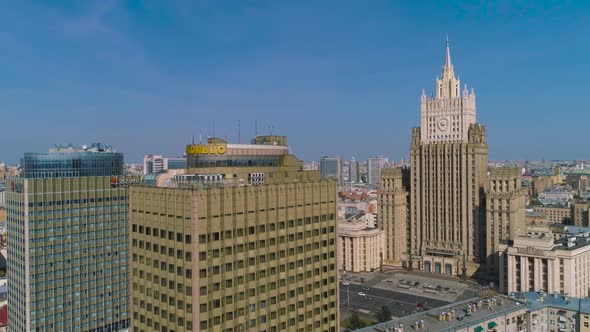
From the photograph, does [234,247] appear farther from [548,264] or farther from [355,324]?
[548,264]

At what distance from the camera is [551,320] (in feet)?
413

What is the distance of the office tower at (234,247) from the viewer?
73188mm

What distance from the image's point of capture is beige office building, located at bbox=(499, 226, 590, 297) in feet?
555

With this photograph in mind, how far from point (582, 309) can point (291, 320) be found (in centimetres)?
7697

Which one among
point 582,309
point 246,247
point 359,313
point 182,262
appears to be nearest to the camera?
point 182,262

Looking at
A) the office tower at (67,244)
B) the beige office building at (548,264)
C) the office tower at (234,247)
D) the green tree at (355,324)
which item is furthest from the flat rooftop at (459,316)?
the office tower at (67,244)

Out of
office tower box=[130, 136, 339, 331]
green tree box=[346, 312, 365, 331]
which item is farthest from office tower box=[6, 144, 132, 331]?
green tree box=[346, 312, 365, 331]

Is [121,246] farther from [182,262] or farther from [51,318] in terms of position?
[182,262]

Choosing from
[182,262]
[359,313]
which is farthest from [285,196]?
[359,313]

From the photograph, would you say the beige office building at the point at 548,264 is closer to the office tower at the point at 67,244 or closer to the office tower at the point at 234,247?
the office tower at the point at 234,247

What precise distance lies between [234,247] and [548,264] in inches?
5209

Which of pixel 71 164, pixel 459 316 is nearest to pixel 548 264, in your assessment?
pixel 459 316

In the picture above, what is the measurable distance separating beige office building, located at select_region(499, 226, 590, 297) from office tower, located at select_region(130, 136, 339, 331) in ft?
356

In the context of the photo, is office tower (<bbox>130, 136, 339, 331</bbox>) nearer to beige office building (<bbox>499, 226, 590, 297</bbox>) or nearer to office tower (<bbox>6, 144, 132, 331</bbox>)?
office tower (<bbox>6, 144, 132, 331</bbox>)
